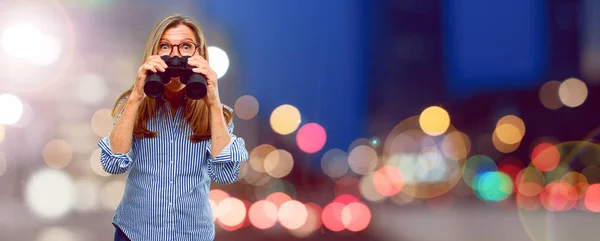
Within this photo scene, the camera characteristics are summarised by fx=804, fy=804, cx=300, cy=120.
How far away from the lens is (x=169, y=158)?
176 cm

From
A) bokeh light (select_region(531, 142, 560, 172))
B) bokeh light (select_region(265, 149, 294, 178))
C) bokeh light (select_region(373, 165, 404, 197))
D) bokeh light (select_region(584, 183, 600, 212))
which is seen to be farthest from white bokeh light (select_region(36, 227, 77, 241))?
bokeh light (select_region(531, 142, 560, 172))

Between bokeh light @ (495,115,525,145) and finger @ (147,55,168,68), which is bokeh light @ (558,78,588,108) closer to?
bokeh light @ (495,115,525,145)

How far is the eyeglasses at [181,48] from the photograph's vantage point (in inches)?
73.4

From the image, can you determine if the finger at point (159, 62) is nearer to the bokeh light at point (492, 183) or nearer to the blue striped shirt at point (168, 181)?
the blue striped shirt at point (168, 181)

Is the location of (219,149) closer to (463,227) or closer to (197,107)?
(197,107)

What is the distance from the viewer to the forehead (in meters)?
1.85

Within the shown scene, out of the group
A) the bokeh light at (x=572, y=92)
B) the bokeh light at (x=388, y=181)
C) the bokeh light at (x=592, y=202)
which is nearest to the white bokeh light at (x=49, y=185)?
the bokeh light at (x=388, y=181)

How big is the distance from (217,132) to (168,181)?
0.50ft

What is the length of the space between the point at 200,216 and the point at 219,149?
0.53ft

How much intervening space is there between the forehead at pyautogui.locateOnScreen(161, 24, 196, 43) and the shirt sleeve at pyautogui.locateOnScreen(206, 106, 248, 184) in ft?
0.77

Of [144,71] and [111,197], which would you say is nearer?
[144,71]

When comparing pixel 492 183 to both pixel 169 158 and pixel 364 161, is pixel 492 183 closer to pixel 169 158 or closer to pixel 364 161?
pixel 364 161

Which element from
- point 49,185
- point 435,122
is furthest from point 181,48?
point 435,122

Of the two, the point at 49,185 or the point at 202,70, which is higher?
the point at 49,185
